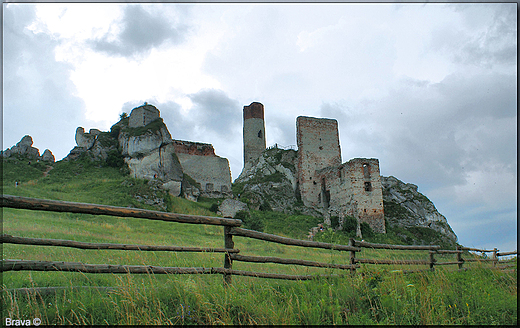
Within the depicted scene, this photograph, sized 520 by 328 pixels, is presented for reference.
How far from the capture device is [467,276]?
702 cm

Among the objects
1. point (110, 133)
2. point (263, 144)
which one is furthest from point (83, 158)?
point (263, 144)

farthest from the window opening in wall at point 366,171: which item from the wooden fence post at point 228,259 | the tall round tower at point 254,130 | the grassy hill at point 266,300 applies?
the wooden fence post at point 228,259

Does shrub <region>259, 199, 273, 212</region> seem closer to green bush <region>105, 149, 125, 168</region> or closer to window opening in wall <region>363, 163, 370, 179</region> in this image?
window opening in wall <region>363, 163, 370, 179</region>

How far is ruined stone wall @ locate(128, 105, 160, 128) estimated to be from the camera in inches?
1405

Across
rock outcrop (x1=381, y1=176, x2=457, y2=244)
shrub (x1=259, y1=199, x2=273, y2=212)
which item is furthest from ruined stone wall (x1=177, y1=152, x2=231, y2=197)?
rock outcrop (x1=381, y1=176, x2=457, y2=244)

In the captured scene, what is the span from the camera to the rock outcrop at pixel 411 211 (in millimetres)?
32875

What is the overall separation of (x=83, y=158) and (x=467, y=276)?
35.5 m

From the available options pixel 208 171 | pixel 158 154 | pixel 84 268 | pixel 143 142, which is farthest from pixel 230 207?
pixel 84 268

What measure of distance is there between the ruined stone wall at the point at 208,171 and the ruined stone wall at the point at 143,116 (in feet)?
17.2

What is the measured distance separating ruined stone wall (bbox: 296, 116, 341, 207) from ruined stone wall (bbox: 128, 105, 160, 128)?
15944 mm

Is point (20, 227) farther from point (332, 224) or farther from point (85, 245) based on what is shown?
point (332, 224)

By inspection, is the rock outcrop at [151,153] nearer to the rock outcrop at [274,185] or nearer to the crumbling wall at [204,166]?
the crumbling wall at [204,166]

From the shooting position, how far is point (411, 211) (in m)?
34.0

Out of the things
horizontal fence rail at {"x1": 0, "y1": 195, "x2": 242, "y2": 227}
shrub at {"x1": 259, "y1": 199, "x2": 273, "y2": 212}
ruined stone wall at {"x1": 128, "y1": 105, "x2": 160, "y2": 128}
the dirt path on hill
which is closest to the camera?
horizontal fence rail at {"x1": 0, "y1": 195, "x2": 242, "y2": 227}
